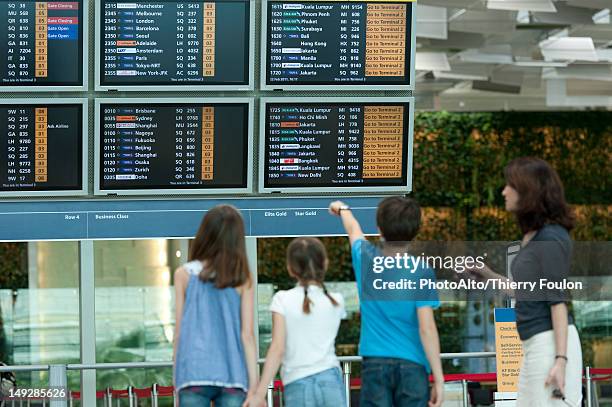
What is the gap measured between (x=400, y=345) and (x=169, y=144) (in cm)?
313

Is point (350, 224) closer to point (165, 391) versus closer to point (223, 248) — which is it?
point (223, 248)

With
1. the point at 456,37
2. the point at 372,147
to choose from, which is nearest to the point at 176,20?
the point at 372,147

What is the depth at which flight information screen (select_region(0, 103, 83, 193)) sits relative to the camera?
23.8 feet

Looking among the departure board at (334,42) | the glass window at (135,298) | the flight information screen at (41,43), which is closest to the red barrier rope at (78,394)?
the flight information screen at (41,43)

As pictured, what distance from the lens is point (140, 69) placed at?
7.28m

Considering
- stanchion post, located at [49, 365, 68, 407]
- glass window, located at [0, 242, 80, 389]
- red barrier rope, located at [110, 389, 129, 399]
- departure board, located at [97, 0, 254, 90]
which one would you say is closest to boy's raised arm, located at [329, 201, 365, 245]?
departure board, located at [97, 0, 254, 90]

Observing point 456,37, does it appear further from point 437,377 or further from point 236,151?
point 437,377

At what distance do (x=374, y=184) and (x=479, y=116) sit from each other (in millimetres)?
11411

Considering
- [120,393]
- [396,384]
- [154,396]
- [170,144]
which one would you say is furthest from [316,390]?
[120,393]

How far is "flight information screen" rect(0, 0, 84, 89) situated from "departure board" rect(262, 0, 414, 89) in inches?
48.5

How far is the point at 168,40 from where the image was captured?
23.8 ft

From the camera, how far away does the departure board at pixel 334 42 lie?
7.38m

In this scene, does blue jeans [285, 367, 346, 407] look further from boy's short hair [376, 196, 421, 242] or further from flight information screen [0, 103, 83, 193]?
flight information screen [0, 103, 83, 193]

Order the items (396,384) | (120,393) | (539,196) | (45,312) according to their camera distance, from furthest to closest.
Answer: (45,312) → (120,393) → (396,384) → (539,196)
